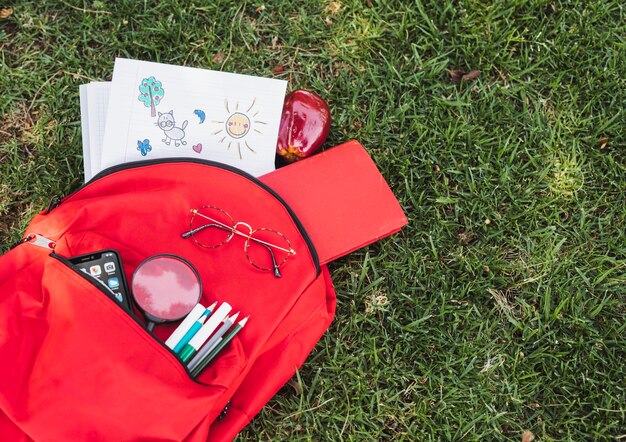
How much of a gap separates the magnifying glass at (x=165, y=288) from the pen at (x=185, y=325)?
0.08ft

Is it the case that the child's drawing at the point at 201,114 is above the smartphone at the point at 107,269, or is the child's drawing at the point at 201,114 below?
above

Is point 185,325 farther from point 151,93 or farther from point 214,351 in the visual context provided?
point 151,93

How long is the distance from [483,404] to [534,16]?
1.45m

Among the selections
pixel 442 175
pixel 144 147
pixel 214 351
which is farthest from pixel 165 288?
pixel 442 175

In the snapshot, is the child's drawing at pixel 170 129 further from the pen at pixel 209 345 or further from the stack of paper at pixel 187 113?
the pen at pixel 209 345

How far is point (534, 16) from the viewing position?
217 centimetres

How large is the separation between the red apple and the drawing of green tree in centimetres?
43

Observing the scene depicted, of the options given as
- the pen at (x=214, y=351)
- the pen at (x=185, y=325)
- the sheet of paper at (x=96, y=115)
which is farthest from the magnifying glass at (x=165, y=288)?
the sheet of paper at (x=96, y=115)

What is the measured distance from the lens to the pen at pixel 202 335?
157cm

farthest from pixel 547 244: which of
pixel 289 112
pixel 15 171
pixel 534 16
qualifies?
pixel 15 171

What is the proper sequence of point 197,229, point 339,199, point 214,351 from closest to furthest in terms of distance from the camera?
point 214,351 → point 197,229 → point 339,199

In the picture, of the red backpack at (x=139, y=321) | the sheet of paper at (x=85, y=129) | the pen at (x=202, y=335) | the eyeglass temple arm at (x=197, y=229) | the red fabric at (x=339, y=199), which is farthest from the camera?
Result: the sheet of paper at (x=85, y=129)

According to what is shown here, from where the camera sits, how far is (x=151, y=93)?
196 centimetres

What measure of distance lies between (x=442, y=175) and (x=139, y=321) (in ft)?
3.92
